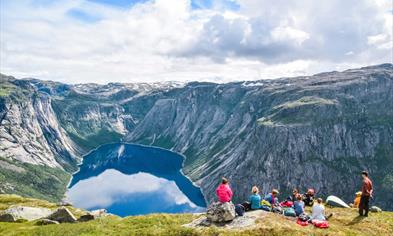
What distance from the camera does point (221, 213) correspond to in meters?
46.2

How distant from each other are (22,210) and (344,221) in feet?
182

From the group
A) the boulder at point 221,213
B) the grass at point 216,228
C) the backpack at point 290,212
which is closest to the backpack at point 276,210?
the backpack at point 290,212

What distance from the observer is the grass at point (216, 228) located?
4288 cm

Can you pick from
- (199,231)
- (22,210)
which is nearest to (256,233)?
(199,231)

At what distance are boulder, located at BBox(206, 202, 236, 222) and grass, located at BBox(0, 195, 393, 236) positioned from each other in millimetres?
2189

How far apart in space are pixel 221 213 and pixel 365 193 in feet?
59.9

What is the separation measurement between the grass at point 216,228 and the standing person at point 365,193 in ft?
3.42

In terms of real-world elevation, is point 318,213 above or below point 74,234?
above

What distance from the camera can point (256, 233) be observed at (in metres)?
42.1

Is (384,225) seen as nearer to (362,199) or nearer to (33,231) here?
(362,199)

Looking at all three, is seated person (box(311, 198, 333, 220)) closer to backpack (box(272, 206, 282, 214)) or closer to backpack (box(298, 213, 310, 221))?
backpack (box(298, 213, 310, 221))

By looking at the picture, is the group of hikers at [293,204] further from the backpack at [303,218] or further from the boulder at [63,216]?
the boulder at [63,216]

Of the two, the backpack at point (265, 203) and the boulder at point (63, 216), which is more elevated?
the backpack at point (265, 203)

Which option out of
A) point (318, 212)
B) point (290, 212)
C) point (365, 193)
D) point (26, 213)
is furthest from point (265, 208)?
point (26, 213)
